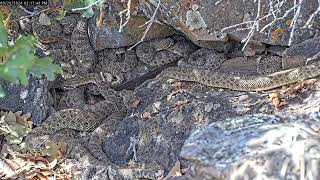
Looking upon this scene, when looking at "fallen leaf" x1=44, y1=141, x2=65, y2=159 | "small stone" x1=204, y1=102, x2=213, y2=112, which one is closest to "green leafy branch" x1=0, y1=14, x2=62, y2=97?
"small stone" x1=204, y1=102, x2=213, y2=112

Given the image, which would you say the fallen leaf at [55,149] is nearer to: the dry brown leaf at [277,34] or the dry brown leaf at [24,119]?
the dry brown leaf at [24,119]

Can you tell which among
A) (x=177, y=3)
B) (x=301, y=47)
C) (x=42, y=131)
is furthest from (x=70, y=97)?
(x=301, y=47)

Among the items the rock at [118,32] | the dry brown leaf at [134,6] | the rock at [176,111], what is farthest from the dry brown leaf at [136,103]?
the dry brown leaf at [134,6]

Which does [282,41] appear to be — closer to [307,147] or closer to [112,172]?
[112,172]

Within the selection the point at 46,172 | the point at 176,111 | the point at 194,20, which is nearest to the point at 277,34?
the point at 194,20

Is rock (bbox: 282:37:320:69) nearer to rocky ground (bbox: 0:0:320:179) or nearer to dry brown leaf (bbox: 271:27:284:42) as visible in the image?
rocky ground (bbox: 0:0:320:179)

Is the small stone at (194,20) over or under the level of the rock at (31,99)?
over
